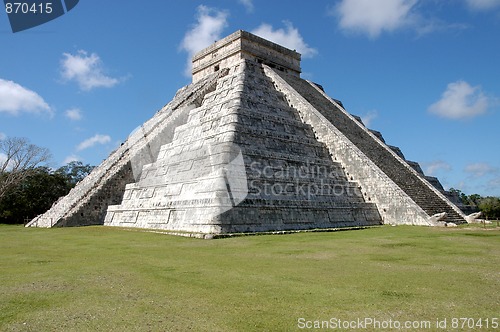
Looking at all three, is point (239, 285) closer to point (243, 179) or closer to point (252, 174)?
point (243, 179)

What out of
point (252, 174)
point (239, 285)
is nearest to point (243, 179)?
point (252, 174)

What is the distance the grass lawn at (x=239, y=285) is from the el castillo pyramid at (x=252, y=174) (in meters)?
3.91

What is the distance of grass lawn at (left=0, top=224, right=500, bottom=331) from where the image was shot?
13.9 ft

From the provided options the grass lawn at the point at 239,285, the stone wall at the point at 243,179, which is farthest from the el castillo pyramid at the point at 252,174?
the grass lawn at the point at 239,285

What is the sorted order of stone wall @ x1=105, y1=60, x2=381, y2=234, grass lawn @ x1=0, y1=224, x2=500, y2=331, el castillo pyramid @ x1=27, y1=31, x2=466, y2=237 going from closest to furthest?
grass lawn @ x1=0, y1=224, x2=500, y2=331 → stone wall @ x1=105, y1=60, x2=381, y2=234 → el castillo pyramid @ x1=27, y1=31, x2=466, y2=237

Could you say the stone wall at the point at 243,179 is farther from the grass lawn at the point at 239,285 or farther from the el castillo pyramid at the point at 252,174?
the grass lawn at the point at 239,285

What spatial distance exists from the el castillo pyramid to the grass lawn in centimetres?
391

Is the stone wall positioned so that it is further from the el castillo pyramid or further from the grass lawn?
the grass lawn

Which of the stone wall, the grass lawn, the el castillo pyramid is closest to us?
the grass lawn

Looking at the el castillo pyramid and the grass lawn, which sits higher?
the el castillo pyramid

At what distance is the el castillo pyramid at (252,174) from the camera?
44.8 ft

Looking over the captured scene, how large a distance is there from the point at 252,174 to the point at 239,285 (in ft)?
28.8

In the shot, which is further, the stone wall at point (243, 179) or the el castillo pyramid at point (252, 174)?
the el castillo pyramid at point (252, 174)

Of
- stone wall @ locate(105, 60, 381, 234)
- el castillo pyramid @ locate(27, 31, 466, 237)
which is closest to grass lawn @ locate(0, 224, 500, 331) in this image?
stone wall @ locate(105, 60, 381, 234)
